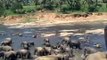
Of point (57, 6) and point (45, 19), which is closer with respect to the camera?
point (45, 19)

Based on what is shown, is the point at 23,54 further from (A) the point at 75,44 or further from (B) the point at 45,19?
(B) the point at 45,19

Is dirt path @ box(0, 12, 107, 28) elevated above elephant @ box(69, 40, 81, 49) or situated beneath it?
situated beneath

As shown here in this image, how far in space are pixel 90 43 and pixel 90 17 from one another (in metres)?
32.6


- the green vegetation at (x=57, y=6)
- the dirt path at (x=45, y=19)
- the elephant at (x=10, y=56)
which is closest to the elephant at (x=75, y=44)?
the elephant at (x=10, y=56)

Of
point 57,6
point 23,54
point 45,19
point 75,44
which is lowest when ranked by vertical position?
point 45,19

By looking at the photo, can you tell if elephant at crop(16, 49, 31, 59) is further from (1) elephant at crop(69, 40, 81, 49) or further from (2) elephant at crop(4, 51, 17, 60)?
(1) elephant at crop(69, 40, 81, 49)

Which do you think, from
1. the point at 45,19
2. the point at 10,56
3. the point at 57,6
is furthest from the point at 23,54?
the point at 57,6

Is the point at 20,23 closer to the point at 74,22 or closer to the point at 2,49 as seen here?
the point at 74,22

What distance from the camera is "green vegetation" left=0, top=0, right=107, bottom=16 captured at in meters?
72.4

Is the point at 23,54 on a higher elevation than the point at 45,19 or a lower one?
higher

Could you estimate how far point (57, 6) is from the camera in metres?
76.9

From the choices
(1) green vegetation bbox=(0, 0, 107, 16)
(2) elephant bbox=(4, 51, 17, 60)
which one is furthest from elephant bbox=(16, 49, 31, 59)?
(1) green vegetation bbox=(0, 0, 107, 16)

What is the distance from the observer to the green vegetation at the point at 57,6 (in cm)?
7244

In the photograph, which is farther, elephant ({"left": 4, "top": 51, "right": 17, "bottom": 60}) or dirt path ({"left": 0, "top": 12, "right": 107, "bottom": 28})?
dirt path ({"left": 0, "top": 12, "right": 107, "bottom": 28})
